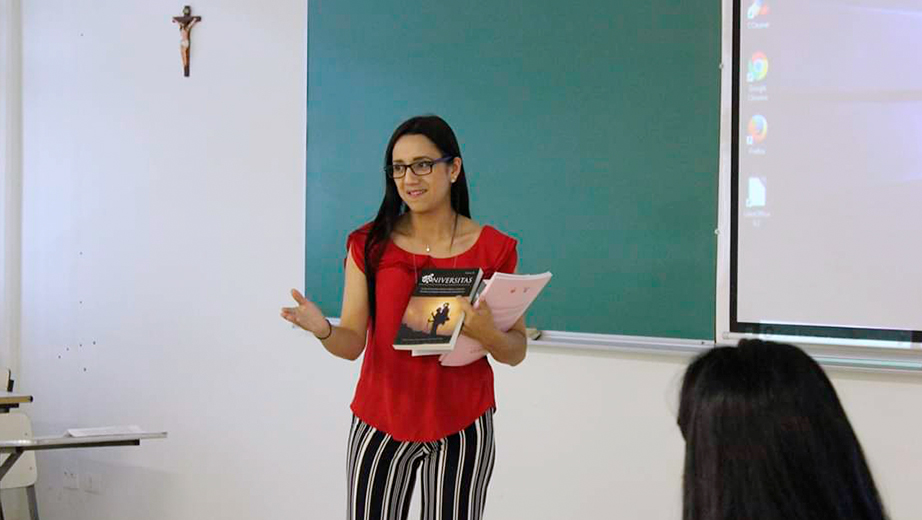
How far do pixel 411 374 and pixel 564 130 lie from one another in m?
1.36

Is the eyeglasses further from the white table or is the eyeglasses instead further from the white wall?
the white table

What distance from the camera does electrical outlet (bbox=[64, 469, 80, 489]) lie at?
15.2ft

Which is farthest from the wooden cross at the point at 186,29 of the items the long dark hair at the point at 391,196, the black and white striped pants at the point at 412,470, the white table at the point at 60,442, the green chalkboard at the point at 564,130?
the black and white striped pants at the point at 412,470

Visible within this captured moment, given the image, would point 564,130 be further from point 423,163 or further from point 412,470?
point 412,470

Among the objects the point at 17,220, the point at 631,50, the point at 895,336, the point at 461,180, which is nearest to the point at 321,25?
the point at 631,50

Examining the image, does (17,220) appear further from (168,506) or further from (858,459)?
(858,459)

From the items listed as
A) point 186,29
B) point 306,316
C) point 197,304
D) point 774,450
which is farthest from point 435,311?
point 186,29

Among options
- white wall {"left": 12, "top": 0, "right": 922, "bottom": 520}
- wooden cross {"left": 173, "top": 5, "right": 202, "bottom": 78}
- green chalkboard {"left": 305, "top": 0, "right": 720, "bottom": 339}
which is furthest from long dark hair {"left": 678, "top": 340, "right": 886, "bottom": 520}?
wooden cross {"left": 173, "top": 5, "right": 202, "bottom": 78}

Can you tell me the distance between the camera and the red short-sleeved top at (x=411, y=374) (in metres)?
2.27

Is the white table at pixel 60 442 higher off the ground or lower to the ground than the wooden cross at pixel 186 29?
lower

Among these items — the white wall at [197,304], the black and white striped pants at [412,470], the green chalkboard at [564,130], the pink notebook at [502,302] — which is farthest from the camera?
the white wall at [197,304]

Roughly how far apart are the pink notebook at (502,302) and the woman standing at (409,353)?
1.0 inches

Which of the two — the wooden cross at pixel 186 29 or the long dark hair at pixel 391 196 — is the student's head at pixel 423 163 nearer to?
the long dark hair at pixel 391 196

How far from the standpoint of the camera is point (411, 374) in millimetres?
2301
